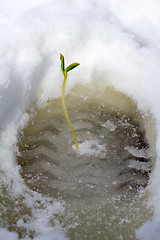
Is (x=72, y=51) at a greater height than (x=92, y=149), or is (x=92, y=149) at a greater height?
(x=72, y=51)

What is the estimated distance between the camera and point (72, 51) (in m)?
1.42

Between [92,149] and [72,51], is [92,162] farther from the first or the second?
[72,51]

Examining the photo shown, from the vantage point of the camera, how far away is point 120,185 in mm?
1104

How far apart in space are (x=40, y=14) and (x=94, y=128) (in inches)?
23.9

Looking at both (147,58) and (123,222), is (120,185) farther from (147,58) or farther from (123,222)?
(147,58)

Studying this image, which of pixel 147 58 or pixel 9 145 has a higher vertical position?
pixel 147 58

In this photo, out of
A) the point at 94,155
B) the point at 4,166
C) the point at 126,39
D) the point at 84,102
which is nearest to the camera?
the point at 4,166

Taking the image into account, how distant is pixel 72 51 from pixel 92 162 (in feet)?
1.79

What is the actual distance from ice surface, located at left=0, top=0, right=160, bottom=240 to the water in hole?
0.21ft

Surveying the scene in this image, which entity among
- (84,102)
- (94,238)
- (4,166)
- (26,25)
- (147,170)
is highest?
(26,25)

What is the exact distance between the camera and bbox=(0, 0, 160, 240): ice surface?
122 cm

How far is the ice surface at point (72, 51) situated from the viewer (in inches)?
47.9

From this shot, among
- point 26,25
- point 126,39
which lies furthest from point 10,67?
point 126,39

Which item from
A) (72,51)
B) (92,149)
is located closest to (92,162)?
(92,149)
